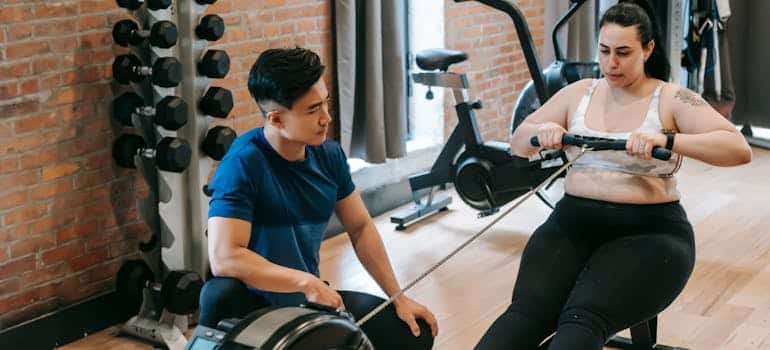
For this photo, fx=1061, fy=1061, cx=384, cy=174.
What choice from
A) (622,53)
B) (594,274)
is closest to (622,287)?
(594,274)

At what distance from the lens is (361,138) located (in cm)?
461

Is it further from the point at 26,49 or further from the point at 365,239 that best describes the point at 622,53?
the point at 26,49

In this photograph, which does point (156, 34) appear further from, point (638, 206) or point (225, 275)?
point (638, 206)

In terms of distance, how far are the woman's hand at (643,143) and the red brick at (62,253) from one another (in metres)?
1.82

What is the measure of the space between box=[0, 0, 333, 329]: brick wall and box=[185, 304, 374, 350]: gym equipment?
4.56 feet

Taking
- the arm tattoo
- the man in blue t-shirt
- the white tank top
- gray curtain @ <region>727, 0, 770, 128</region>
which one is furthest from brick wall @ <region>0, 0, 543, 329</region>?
gray curtain @ <region>727, 0, 770, 128</region>

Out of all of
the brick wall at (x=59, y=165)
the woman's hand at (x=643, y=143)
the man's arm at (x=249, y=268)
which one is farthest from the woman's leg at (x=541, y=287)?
the brick wall at (x=59, y=165)

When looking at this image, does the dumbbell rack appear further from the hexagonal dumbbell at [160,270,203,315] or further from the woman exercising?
the woman exercising

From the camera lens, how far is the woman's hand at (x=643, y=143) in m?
2.49

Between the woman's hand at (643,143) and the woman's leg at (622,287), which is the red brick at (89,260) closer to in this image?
the woman's leg at (622,287)

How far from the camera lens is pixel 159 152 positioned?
3221mm

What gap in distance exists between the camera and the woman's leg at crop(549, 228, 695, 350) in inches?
94.3

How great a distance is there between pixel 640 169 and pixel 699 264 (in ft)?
5.14

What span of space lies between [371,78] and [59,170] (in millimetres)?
1582
